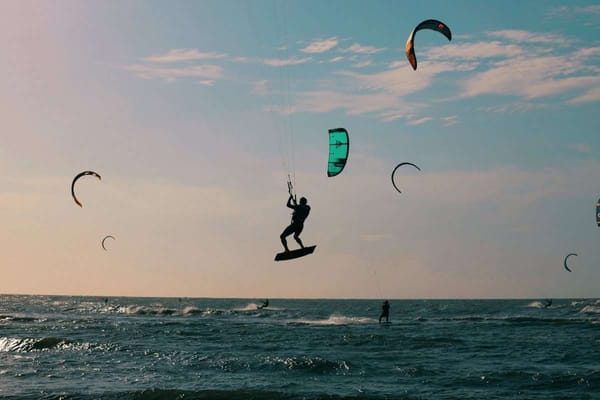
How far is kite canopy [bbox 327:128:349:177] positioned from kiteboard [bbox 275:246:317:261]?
1704 millimetres

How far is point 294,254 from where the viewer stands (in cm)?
1375

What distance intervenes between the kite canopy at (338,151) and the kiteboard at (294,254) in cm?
170

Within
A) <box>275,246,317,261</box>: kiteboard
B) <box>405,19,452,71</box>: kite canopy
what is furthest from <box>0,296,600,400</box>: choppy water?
<box>405,19,452,71</box>: kite canopy

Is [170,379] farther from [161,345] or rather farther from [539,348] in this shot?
[539,348]

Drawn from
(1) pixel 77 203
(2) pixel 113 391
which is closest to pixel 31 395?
(2) pixel 113 391

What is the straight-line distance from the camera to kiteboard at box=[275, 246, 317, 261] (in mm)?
13750

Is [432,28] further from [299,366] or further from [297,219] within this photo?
[299,366]

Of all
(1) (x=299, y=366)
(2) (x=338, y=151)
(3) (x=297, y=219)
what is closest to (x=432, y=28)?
(2) (x=338, y=151)

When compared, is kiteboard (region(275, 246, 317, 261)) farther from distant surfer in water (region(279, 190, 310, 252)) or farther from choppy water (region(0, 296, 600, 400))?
choppy water (region(0, 296, 600, 400))

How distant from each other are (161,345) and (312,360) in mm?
7474

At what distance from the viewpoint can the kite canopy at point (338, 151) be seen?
14.5 m

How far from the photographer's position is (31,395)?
14641mm

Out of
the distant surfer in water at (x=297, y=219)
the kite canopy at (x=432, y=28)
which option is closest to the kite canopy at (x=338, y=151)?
the distant surfer in water at (x=297, y=219)

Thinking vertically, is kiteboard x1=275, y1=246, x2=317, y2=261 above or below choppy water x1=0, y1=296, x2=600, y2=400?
above
